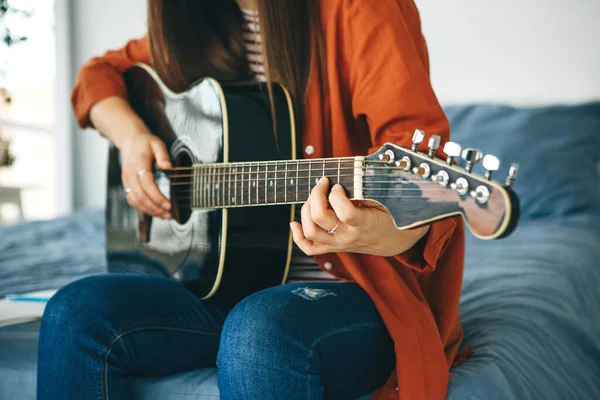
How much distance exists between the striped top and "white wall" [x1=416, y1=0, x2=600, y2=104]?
1.42 meters

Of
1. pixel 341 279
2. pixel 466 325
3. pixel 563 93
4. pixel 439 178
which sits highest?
pixel 563 93

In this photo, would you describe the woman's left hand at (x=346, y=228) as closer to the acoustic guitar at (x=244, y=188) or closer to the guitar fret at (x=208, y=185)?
the acoustic guitar at (x=244, y=188)

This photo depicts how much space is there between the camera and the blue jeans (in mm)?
674

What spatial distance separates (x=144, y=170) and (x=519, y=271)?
828 mm

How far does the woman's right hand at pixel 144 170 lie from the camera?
1069 mm

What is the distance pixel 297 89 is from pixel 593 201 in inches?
51.4

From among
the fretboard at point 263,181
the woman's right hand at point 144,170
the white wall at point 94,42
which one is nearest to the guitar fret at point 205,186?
the fretboard at point 263,181

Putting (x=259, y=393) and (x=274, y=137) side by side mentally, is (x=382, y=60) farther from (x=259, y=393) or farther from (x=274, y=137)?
(x=259, y=393)

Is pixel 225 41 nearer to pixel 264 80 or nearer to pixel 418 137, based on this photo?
pixel 264 80

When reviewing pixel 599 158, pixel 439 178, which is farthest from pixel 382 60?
pixel 599 158

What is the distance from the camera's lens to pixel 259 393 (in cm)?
67

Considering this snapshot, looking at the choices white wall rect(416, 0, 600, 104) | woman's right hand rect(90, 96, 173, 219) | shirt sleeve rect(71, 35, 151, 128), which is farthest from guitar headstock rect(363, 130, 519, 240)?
white wall rect(416, 0, 600, 104)

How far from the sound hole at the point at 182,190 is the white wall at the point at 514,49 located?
4.97 feet

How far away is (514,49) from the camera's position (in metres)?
2.14
